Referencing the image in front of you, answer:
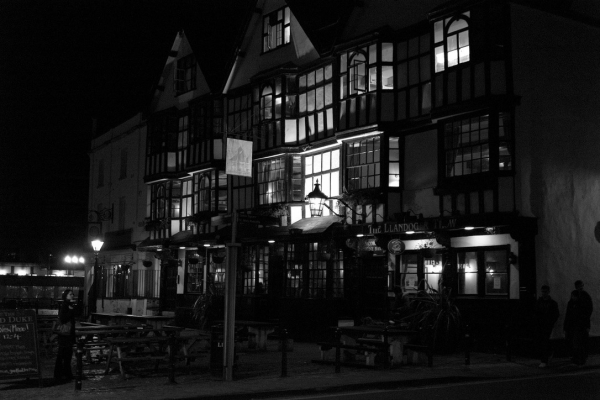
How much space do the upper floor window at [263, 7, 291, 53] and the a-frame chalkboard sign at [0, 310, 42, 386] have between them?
1679cm

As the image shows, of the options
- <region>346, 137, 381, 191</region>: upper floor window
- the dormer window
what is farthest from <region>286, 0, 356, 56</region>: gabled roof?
<region>346, 137, 381, 191</region>: upper floor window

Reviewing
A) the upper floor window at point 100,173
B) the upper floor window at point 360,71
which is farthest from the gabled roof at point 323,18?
the upper floor window at point 100,173

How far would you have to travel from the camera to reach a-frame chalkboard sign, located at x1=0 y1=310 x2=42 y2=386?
1327cm

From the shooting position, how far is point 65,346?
573 inches

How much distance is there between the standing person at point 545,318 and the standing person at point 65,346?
1035cm

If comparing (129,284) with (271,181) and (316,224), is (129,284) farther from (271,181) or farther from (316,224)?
(316,224)

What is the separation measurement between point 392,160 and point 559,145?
4858 mm

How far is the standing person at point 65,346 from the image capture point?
14.5m

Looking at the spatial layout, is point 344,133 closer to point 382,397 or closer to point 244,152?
point 244,152

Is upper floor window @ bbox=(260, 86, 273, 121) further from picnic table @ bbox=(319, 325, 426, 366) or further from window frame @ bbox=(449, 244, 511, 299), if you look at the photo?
picnic table @ bbox=(319, 325, 426, 366)

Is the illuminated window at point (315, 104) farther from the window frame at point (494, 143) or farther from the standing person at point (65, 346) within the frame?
the standing person at point (65, 346)

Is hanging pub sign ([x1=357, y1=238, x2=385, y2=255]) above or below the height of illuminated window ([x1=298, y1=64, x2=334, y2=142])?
below

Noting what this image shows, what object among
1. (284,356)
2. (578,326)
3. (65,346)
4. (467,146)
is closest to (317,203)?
(467,146)

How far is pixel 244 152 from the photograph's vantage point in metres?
15.3
